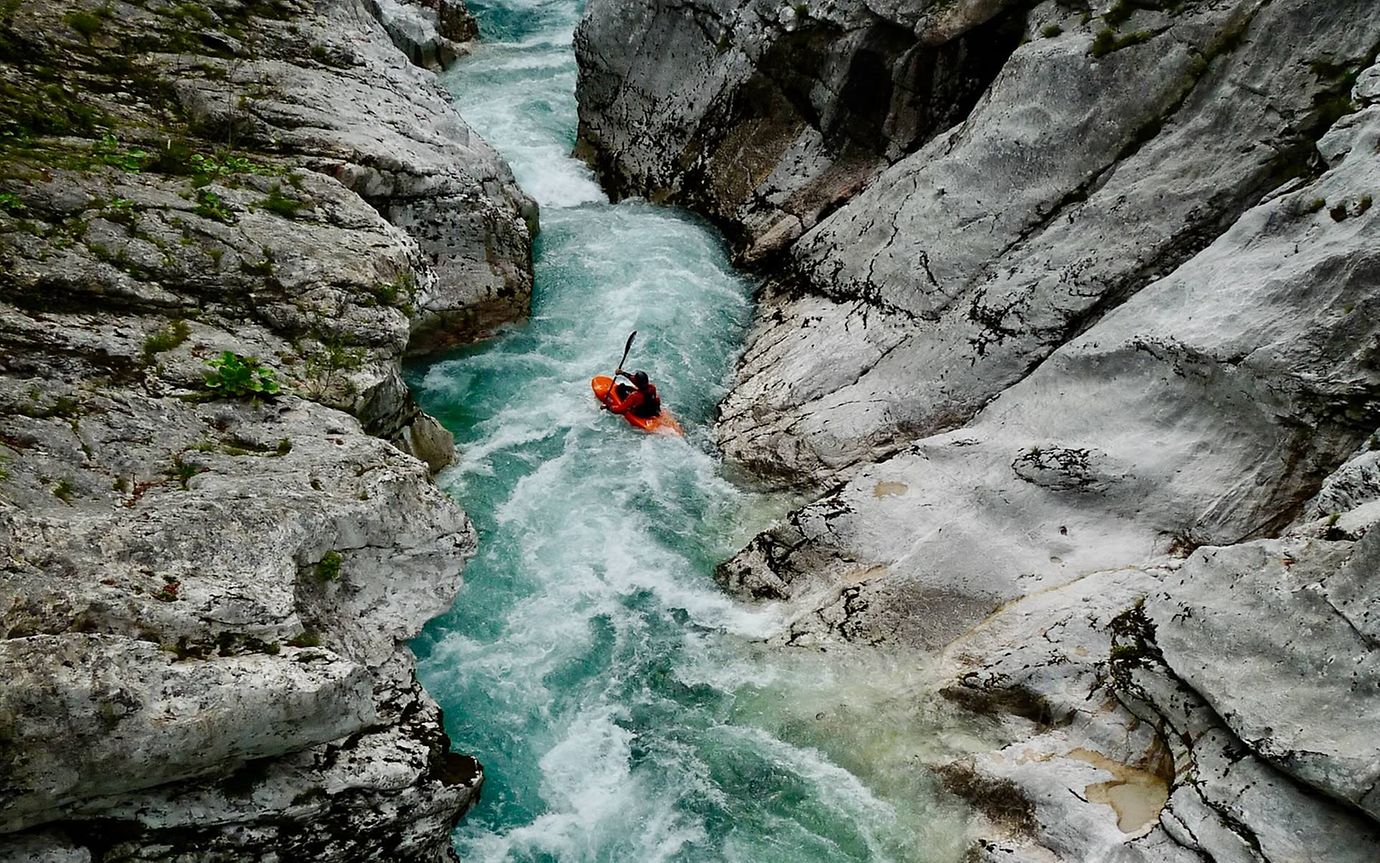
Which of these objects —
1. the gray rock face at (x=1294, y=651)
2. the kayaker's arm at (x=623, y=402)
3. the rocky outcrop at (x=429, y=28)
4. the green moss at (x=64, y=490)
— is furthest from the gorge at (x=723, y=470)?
the rocky outcrop at (x=429, y=28)

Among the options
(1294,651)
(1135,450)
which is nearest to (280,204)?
(1135,450)

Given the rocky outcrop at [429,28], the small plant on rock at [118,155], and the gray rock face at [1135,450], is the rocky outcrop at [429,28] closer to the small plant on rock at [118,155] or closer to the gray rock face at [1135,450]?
the small plant on rock at [118,155]

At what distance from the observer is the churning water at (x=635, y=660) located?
952 cm

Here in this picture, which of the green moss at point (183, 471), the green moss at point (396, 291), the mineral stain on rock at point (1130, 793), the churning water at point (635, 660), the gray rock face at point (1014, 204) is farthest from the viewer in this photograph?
the gray rock face at point (1014, 204)

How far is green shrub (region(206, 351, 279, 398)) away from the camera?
8414 millimetres

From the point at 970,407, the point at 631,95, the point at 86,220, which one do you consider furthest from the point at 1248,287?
the point at 631,95

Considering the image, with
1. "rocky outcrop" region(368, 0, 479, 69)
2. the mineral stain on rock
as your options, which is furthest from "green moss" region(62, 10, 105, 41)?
the mineral stain on rock

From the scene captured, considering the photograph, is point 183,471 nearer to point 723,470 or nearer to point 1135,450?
point 723,470

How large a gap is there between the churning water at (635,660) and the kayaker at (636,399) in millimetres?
353

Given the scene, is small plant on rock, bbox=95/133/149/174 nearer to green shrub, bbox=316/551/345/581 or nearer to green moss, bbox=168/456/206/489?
green moss, bbox=168/456/206/489

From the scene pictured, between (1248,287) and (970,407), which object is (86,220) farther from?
(1248,287)

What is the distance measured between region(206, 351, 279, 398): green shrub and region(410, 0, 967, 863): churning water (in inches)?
163

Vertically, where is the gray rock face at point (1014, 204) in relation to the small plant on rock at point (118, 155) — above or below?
above

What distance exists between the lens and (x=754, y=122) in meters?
19.4
